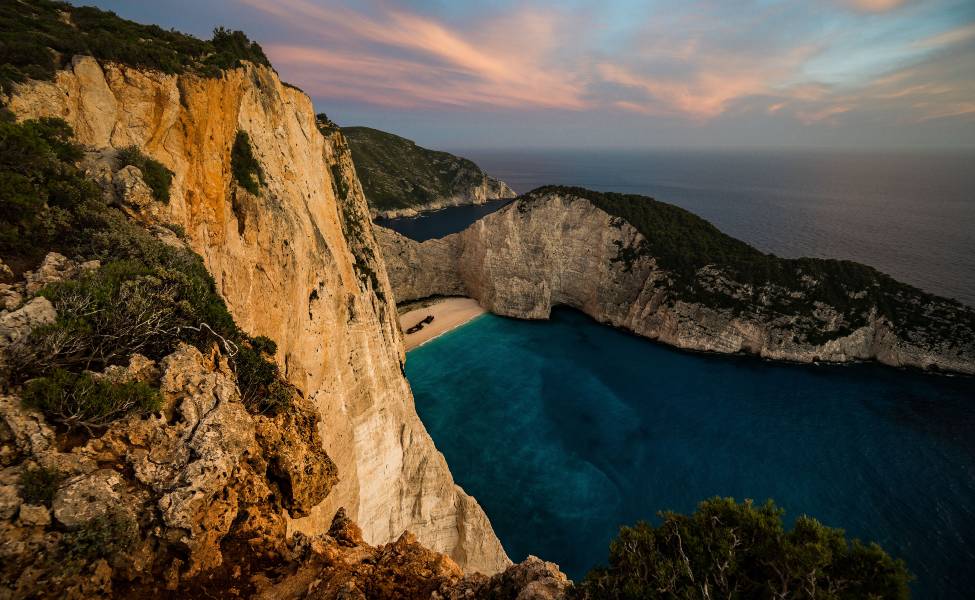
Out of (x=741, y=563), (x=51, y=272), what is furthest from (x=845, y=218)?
(x=51, y=272)

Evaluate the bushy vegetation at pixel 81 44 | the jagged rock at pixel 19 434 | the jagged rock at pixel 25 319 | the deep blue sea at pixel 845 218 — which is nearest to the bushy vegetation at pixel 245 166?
the bushy vegetation at pixel 81 44

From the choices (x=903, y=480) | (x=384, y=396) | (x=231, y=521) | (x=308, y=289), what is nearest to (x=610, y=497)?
(x=384, y=396)

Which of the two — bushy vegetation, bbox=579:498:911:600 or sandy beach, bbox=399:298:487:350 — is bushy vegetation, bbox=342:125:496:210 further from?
bushy vegetation, bbox=579:498:911:600

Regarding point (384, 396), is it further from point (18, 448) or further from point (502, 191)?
point (502, 191)

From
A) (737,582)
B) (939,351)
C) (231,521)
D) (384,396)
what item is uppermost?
(231,521)

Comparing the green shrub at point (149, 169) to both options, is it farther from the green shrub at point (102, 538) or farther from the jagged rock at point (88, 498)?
the green shrub at point (102, 538)

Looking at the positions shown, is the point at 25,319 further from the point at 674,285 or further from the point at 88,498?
the point at 674,285
